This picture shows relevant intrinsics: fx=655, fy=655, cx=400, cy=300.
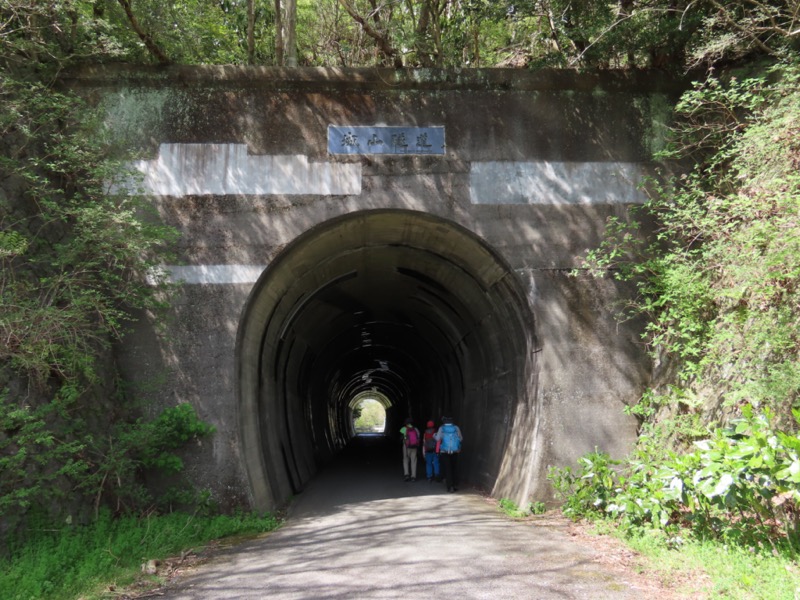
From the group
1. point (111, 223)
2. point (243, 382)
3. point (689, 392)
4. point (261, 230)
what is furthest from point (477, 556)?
point (111, 223)

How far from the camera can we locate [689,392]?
732cm

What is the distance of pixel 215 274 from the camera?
8.23 metres

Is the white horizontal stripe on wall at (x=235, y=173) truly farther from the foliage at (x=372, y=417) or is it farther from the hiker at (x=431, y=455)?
the foliage at (x=372, y=417)

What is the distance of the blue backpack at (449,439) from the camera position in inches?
432

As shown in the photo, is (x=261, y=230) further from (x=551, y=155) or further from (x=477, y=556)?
(x=477, y=556)

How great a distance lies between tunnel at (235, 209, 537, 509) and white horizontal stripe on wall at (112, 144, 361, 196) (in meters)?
0.53

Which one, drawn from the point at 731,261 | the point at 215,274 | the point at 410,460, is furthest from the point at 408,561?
the point at 410,460

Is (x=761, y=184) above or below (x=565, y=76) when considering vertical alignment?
below

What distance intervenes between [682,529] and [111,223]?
22.0 ft

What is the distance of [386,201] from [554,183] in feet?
7.28

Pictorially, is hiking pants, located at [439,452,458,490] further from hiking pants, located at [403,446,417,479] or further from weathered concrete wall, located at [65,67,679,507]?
weathered concrete wall, located at [65,67,679,507]

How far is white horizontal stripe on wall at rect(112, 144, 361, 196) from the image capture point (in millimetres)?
8320

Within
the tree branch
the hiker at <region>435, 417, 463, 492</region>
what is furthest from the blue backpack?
the tree branch

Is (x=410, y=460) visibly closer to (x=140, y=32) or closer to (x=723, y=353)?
(x=723, y=353)
